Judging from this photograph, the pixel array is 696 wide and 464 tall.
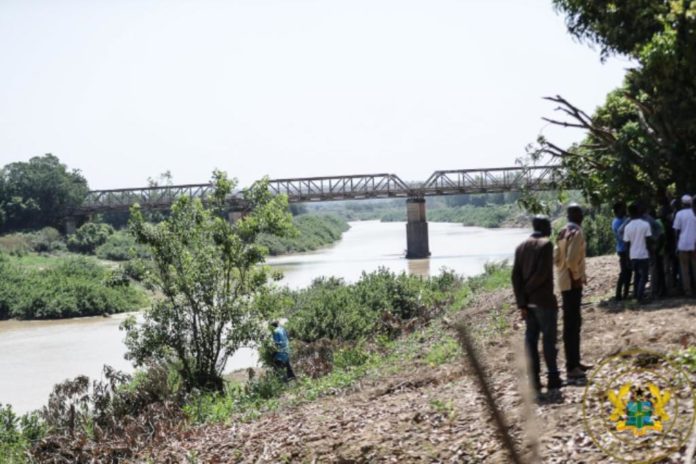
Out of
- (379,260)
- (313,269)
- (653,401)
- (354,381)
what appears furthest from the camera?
(379,260)

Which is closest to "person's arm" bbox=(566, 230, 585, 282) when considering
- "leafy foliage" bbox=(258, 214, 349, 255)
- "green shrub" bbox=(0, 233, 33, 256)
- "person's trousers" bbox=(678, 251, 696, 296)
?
"person's trousers" bbox=(678, 251, 696, 296)

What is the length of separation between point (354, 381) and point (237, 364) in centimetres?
1001

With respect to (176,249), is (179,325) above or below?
below

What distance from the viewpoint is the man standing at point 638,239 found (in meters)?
11.2

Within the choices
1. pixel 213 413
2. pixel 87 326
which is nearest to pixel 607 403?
pixel 213 413

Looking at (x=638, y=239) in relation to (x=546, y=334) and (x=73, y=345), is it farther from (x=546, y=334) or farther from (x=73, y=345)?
(x=73, y=345)

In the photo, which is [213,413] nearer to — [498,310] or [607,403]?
[498,310]

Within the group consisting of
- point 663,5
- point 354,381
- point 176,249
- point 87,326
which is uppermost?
point 663,5

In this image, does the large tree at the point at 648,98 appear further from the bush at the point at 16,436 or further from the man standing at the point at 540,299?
the bush at the point at 16,436

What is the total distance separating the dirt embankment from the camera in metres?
6.90

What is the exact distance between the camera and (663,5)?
1273 centimetres

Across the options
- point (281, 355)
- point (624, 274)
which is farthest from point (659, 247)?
point (281, 355)

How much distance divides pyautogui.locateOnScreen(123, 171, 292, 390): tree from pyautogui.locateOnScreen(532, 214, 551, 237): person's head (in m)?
8.94

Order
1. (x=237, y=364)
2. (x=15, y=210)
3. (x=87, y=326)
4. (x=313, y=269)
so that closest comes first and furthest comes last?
(x=237, y=364), (x=87, y=326), (x=313, y=269), (x=15, y=210)
